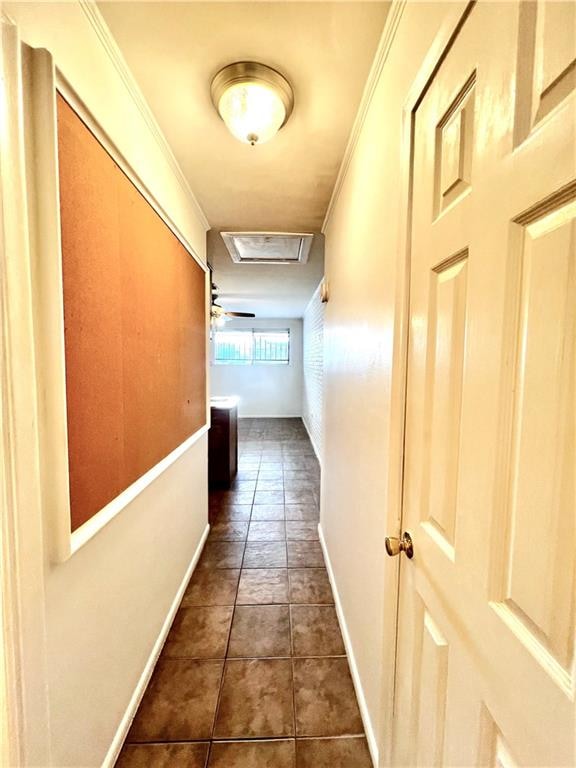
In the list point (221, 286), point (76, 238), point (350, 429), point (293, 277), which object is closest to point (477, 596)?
point (350, 429)

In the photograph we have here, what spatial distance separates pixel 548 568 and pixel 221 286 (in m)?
4.52

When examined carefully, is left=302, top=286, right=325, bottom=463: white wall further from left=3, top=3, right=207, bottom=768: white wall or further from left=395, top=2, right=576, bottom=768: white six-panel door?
left=395, top=2, right=576, bottom=768: white six-panel door

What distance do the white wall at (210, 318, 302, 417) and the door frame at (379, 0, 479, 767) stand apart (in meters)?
6.71

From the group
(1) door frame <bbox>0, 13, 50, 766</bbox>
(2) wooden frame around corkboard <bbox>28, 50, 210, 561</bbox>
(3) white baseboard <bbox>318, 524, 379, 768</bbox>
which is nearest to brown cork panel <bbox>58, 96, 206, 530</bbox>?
(2) wooden frame around corkboard <bbox>28, 50, 210, 561</bbox>

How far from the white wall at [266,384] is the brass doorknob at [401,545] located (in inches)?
268

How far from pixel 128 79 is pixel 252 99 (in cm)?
45

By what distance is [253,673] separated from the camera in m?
1.46

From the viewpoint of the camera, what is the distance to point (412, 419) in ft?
2.73

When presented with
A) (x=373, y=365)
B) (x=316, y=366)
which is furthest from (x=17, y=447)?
(x=316, y=366)

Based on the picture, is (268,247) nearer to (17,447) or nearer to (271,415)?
(17,447)

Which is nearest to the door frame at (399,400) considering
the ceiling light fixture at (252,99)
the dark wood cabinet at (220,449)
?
the ceiling light fixture at (252,99)

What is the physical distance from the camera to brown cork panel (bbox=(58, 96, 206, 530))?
2.85ft

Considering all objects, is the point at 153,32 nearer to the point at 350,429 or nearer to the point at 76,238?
the point at 76,238

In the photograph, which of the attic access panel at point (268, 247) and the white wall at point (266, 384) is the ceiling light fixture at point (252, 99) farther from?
the white wall at point (266, 384)
